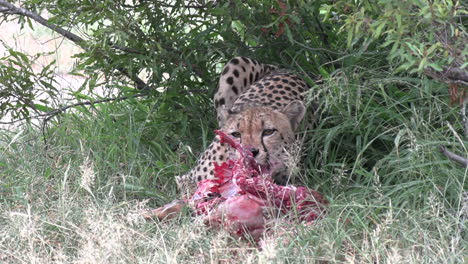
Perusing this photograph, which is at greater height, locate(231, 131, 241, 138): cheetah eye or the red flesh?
locate(231, 131, 241, 138): cheetah eye

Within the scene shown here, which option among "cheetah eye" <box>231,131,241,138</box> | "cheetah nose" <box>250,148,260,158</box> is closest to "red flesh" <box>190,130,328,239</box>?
"cheetah nose" <box>250,148,260,158</box>

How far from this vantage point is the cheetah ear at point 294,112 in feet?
13.0

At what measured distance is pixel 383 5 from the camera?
2852 mm

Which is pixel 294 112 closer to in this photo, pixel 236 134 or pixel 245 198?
pixel 236 134

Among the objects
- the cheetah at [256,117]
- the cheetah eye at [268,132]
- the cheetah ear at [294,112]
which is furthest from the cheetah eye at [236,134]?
the cheetah ear at [294,112]

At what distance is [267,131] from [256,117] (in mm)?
83

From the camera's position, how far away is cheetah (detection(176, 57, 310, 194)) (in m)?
3.81

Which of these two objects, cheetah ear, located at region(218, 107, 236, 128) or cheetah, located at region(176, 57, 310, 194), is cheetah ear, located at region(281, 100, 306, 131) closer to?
cheetah, located at region(176, 57, 310, 194)

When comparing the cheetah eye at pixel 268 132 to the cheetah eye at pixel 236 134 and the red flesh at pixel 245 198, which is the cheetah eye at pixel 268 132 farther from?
the red flesh at pixel 245 198

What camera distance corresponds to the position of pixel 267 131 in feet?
12.6

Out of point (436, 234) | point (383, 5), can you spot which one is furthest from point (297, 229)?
point (383, 5)

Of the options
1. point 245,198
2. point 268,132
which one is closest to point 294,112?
point 268,132

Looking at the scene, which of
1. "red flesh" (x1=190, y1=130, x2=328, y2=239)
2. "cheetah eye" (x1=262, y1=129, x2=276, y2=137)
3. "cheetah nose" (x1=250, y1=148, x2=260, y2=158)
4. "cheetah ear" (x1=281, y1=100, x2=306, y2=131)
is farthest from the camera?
"cheetah ear" (x1=281, y1=100, x2=306, y2=131)

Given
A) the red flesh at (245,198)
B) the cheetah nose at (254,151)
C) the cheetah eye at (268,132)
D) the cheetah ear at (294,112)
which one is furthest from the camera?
the cheetah ear at (294,112)
